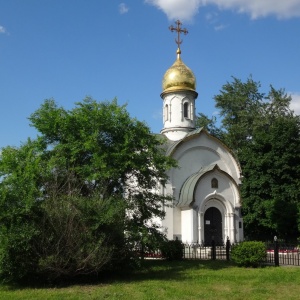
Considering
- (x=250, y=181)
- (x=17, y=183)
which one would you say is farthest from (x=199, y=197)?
(x=17, y=183)

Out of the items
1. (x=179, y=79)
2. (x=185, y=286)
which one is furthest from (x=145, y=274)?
(x=179, y=79)

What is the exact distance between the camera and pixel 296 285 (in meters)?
10.2

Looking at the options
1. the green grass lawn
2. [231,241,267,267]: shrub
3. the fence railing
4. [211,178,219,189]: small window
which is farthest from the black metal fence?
[211,178,219,189]: small window

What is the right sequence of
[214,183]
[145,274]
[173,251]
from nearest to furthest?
[145,274] < [173,251] < [214,183]

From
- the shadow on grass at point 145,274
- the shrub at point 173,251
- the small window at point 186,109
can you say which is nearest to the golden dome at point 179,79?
the small window at point 186,109

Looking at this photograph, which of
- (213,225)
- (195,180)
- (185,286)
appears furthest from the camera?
(213,225)

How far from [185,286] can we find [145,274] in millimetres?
2336

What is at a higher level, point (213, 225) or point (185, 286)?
point (213, 225)

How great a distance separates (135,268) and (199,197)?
8.65 metres

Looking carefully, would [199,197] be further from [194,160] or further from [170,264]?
[170,264]

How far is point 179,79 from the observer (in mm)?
24531

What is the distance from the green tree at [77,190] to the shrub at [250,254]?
2837 millimetres

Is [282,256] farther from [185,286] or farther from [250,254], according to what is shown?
[185,286]

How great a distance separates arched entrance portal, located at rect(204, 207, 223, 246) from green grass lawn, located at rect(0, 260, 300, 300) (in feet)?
26.7
